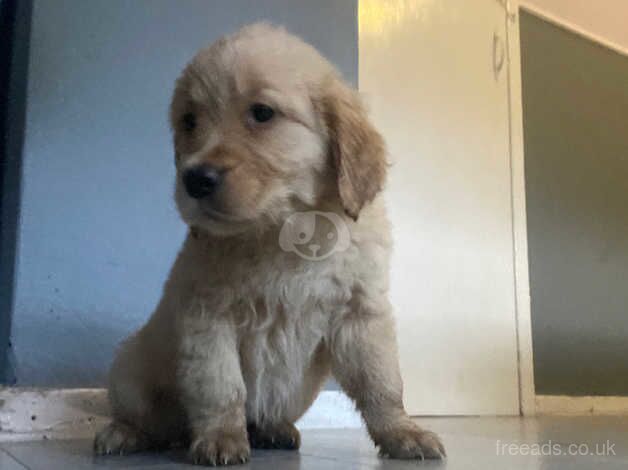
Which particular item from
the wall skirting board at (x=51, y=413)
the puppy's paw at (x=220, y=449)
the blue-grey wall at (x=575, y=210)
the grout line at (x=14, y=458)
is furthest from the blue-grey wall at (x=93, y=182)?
the blue-grey wall at (x=575, y=210)

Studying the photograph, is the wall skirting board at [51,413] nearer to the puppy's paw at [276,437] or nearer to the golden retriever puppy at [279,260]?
the puppy's paw at [276,437]

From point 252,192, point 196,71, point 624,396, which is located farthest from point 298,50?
→ point 624,396

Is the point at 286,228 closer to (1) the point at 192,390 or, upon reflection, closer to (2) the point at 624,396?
(1) the point at 192,390

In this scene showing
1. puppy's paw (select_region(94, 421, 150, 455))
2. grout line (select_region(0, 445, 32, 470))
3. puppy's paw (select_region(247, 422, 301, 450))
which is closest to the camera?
grout line (select_region(0, 445, 32, 470))

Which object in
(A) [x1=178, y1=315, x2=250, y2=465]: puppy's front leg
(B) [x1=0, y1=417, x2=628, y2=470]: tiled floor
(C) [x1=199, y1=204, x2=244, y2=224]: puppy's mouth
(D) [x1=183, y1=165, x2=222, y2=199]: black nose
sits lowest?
(B) [x1=0, y1=417, x2=628, y2=470]: tiled floor

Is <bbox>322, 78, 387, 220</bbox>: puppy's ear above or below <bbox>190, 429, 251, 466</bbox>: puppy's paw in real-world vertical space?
above

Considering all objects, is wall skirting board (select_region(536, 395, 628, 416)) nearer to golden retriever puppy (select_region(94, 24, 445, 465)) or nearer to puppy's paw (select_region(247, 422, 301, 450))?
puppy's paw (select_region(247, 422, 301, 450))

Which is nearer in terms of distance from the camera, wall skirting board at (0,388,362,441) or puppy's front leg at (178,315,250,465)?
puppy's front leg at (178,315,250,465)

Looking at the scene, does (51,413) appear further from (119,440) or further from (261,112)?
(261,112)

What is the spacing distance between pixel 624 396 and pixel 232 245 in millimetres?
3155

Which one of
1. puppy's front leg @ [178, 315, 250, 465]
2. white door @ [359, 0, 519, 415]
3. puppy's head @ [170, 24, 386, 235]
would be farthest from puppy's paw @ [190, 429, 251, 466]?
white door @ [359, 0, 519, 415]

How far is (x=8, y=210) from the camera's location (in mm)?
1940

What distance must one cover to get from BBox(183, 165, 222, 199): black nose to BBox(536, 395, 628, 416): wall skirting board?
8.54 feet

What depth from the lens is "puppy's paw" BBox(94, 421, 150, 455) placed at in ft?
5.12
